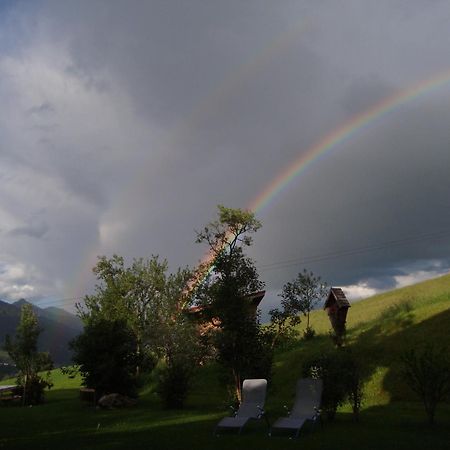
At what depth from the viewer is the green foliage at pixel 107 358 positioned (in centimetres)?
2459

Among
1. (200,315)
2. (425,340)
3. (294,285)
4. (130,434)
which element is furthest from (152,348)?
(130,434)

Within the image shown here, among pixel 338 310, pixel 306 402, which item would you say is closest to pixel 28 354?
pixel 338 310

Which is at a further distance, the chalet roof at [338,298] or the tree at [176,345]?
the chalet roof at [338,298]

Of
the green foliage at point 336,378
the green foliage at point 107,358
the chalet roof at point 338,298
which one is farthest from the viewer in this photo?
the chalet roof at point 338,298

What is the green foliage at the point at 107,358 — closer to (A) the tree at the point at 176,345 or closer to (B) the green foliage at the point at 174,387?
(A) the tree at the point at 176,345

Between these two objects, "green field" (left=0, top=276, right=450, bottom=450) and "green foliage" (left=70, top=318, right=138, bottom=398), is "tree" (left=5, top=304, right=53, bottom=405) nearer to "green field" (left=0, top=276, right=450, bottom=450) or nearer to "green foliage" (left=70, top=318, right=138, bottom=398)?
"green foliage" (left=70, top=318, right=138, bottom=398)

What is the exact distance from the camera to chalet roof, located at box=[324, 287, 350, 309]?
1168 inches

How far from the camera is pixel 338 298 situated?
1193 inches

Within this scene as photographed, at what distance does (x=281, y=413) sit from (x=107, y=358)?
11234 mm

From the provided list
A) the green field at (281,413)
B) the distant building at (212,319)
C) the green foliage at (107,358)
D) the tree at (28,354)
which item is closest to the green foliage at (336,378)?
the green field at (281,413)

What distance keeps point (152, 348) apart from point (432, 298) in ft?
67.8

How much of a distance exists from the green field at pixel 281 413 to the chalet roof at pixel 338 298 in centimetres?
212

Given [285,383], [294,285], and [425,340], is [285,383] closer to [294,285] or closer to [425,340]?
[425,340]

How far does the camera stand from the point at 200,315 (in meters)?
19.0
